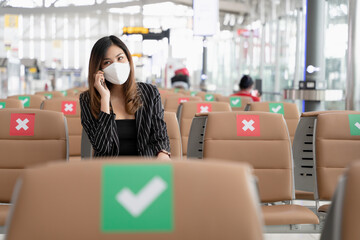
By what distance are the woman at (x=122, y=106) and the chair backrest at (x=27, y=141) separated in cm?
29

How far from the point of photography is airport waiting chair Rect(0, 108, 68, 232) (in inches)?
138

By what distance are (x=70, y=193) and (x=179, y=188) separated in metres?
0.24

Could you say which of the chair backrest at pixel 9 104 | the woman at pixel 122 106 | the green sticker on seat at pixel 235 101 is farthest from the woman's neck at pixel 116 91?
the green sticker on seat at pixel 235 101

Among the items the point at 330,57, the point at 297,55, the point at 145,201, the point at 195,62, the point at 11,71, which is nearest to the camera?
the point at 145,201

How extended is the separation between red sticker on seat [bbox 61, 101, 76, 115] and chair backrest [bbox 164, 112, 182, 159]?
189cm

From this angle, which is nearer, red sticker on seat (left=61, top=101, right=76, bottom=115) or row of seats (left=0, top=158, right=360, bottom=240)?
row of seats (left=0, top=158, right=360, bottom=240)

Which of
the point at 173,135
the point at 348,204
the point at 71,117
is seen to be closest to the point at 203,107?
the point at 71,117

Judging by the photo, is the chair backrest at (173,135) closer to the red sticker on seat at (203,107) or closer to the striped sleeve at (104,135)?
the striped sleeve at (104,135)

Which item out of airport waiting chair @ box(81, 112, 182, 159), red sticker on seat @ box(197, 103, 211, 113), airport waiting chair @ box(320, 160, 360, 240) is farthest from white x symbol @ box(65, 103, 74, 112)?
airport waiting chair @ box(320, 160, 360, 240)

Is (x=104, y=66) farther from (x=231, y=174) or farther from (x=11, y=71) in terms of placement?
(x=11, y=71)

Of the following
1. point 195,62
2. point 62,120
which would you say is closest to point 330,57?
point 62,120

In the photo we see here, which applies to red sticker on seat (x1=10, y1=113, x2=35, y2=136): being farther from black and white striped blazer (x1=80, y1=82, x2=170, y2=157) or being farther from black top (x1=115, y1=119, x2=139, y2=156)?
black top (x1=115, y1=119, x2=139, y2=156)

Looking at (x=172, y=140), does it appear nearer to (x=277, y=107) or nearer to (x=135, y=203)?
(x=277, y=107)

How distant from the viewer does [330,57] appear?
39.1 ft
